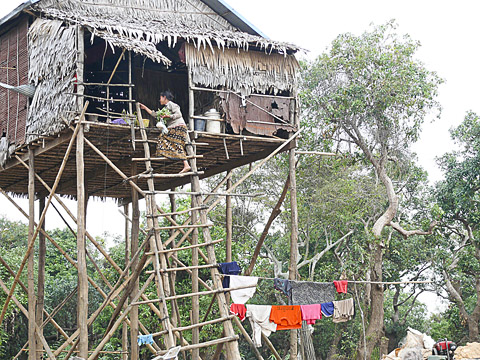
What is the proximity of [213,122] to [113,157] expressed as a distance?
2.20 metres

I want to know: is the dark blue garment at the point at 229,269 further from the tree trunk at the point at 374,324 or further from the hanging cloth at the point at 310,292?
the tree trunk at the point at 374,324

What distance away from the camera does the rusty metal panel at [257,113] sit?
462 inches

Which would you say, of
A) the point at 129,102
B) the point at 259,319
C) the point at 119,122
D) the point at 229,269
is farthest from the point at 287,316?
the point at 129,102

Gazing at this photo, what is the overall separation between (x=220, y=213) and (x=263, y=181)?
169cm

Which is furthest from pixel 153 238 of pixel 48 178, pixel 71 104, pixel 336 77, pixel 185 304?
pixel 336 77

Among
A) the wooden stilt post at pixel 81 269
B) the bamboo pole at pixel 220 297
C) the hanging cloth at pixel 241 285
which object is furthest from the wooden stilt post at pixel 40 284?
the bamboo pole at pixel 220 297

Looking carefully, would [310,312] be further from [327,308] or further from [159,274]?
[159,274]

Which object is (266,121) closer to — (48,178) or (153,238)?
(153,238)

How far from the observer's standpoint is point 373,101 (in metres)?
18.4

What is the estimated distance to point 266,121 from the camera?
478 inches

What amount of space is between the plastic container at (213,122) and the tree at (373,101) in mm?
7354

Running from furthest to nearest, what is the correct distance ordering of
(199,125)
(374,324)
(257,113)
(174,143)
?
(374,324) < (257,113) < (199,125) < (174,143)

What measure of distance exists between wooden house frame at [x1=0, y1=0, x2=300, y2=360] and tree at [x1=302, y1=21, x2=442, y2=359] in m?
5.81

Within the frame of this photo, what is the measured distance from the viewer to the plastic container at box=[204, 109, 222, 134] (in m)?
11.5
